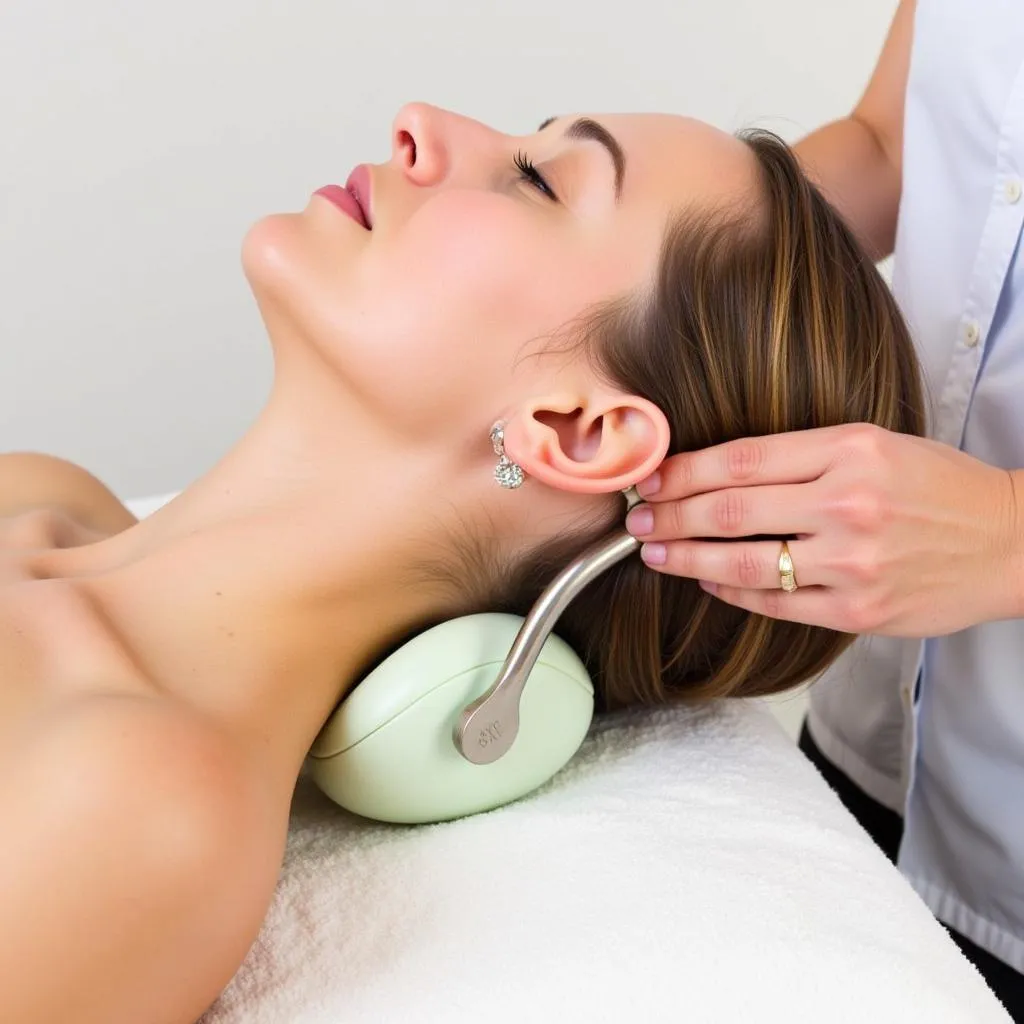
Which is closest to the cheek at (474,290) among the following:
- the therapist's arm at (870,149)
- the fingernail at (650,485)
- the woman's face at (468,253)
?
the woman's face at (468,253)

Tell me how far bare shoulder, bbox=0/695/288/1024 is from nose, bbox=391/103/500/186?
0.56 m

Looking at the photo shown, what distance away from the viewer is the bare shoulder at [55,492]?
1523mm

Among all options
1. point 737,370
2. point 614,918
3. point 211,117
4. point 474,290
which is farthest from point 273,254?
point 211,117

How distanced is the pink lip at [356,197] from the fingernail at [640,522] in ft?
1.21

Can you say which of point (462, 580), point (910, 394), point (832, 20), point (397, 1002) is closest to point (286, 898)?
point (397, 1002)

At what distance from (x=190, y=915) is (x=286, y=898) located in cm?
18

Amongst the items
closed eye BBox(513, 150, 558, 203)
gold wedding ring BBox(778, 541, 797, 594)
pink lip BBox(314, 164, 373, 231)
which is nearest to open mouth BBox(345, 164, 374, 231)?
pink lip BBox(314, 164, 373, 231)

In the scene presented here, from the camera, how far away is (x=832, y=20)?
242 cm

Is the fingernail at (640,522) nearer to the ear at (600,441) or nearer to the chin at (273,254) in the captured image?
the ear at (600,441)

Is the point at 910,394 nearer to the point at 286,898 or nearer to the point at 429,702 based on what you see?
the point at 429,702

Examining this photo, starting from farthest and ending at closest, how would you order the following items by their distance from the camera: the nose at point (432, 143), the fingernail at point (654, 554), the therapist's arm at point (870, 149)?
the therapist's arm at point (870, 149), the nose at point (432, 143), the fingernail at point (654, 554)

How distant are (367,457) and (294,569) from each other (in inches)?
4.9

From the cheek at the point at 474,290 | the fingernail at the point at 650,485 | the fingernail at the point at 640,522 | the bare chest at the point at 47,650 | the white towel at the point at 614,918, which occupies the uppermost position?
the cheek at the point at 474,290

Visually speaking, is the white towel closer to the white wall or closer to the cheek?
the cheek
